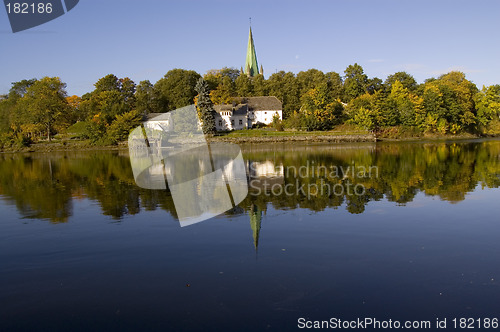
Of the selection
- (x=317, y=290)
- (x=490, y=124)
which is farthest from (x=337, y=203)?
(x=490, y=124)

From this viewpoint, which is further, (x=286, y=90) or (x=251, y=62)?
(x=251, y=62)

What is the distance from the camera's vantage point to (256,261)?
1033 centimetres

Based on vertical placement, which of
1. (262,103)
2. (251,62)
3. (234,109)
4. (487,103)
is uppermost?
(251,62)

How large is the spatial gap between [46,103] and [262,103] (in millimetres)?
42802

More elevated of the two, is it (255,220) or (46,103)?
(46,103)

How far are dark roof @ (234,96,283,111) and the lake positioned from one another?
68547mm

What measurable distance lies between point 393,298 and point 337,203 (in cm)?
917

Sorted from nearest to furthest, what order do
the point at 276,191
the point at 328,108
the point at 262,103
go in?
the point at 276,191 → the point at 328,108 → the point at 262,103

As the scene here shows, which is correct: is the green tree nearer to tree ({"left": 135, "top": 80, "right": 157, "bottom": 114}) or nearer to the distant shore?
tree ({"left": 135, "top": 80, "right": 157, "bottom": 114})

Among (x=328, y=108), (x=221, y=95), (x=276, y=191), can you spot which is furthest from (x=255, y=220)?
(x=221, y=95)

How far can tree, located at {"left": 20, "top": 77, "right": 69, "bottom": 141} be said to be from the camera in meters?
72.5

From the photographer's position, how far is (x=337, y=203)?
17.1m

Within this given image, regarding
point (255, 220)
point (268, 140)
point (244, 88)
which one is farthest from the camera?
point (244, 88)

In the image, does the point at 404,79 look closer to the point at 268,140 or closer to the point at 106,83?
the point at 268,140
